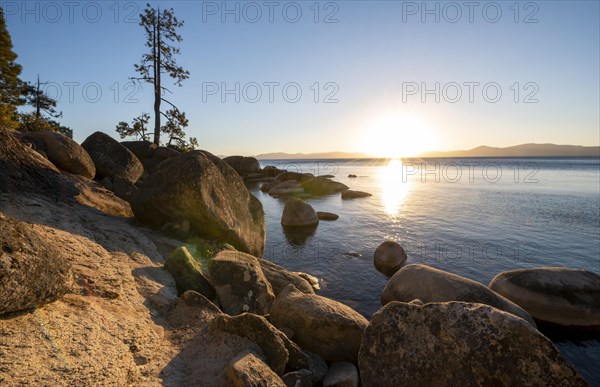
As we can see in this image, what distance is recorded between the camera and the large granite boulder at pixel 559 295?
8.48m

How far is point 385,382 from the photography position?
449 cm

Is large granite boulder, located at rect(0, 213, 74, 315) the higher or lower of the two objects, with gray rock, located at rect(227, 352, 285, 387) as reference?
higher

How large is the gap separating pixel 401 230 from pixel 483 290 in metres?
12.2

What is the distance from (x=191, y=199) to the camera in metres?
9.50

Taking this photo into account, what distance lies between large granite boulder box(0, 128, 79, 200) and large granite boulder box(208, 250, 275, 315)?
526 centimetres

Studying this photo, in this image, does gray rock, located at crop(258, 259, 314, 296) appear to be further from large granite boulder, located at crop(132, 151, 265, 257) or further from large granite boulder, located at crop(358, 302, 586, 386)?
large granite boulder, located at crop(358, 302, 586, 386)

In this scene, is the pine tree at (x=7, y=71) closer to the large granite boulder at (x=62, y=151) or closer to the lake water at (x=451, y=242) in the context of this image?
the large granite boulder at (x=62, y=151)

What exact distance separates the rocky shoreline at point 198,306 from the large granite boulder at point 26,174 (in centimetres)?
5

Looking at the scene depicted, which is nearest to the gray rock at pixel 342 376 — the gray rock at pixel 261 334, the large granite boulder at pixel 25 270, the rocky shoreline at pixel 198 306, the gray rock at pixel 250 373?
the rocky shoreline at pixel 198 306

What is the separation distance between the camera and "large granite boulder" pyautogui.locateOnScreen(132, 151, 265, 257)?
9.50 metres

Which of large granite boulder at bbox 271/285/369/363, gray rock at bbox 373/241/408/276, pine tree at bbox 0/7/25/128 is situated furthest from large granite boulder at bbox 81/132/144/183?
pine tree at bbox 0/7/25/128

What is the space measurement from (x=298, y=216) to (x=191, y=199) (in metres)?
12.2

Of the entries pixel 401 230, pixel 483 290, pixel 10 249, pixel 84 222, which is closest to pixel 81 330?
pixel 10 249

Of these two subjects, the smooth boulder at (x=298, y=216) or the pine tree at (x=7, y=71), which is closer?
the smooth boulder at (x=298, y=216)
